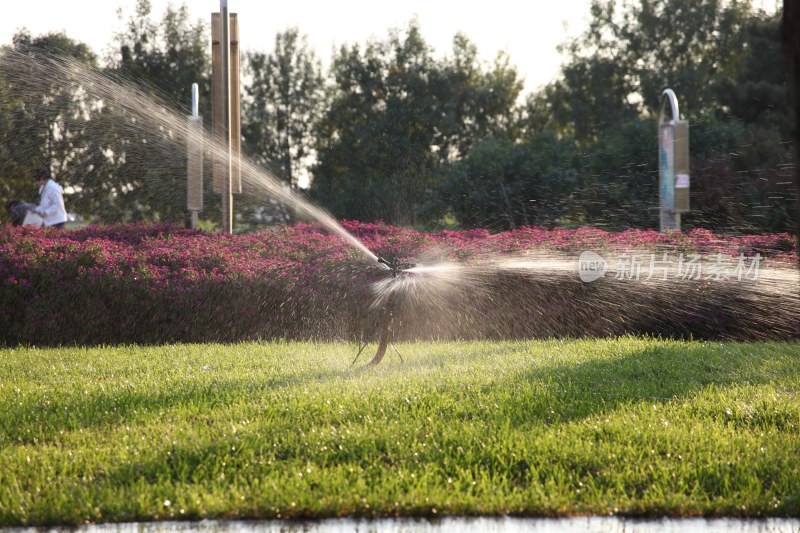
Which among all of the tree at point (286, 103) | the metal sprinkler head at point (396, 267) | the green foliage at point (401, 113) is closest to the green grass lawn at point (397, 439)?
the metal sprinkler head at point (396, 267)

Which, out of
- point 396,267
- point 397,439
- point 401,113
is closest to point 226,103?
point 396,267

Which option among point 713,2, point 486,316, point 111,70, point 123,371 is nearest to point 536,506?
point 123,371

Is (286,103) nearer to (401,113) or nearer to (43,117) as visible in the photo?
(401,113)

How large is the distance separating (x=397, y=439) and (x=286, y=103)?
2717 cm

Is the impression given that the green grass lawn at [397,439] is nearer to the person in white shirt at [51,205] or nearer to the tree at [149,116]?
the person in white shirt at [51,205]

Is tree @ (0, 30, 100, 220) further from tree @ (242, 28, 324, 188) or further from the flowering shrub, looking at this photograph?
the flowering shrub

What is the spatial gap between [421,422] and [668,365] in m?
2.54

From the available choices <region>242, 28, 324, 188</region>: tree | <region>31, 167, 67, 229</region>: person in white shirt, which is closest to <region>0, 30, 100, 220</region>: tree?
<region>242, 28, 324, 188</region>: tree

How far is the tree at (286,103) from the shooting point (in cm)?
2970

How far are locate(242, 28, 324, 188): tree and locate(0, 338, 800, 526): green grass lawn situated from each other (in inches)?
948

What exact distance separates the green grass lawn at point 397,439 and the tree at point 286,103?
24.1 metres

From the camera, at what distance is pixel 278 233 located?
10156 millimetres

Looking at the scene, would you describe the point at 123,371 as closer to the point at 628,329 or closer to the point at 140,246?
the point at 140,246

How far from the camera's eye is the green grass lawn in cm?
334
